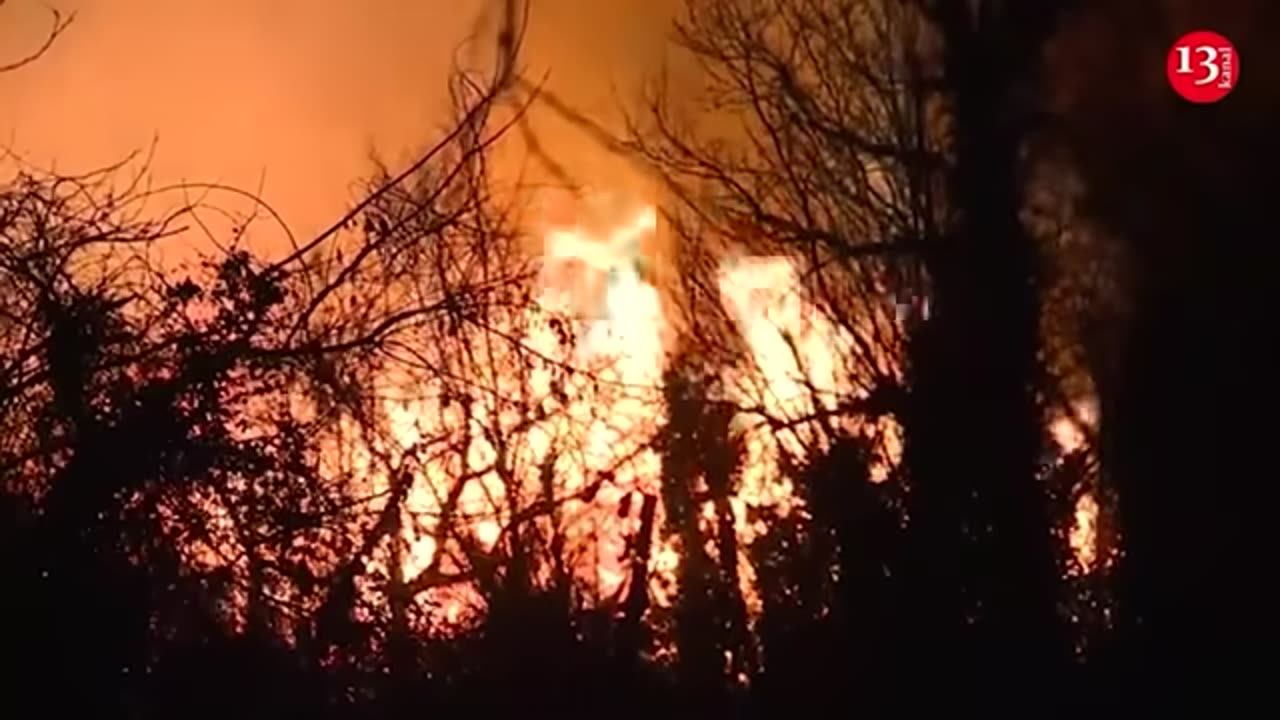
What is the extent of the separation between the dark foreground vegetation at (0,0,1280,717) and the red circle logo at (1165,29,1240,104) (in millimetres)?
57

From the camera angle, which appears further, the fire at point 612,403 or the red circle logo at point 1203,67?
the fire at point 612,403

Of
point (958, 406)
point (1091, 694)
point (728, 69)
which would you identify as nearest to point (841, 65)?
point (728, 69)

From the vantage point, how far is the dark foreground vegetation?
22.8ft

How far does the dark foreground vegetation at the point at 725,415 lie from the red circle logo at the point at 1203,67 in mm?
57

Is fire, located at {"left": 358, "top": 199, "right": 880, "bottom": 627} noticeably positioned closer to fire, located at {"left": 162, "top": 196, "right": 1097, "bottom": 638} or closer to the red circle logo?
fire, located at {"left": 162, "top": 196, "right": 1097, "bottom": 638}

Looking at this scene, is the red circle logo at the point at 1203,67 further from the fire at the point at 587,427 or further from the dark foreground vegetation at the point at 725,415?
the fire at the point at 587,427

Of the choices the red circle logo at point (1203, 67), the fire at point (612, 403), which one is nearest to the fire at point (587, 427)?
the fire at point (612, 403)

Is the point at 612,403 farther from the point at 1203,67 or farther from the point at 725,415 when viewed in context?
the point at 1203,67

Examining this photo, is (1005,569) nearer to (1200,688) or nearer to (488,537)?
(1200,688)

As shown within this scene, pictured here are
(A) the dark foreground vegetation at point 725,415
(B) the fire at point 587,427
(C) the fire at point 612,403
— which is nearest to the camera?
(A) the dark foreground vegetation at point 725,415

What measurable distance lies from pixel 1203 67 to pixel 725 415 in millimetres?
2461

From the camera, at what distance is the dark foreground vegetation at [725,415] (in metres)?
6.95

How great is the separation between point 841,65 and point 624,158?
106 cm

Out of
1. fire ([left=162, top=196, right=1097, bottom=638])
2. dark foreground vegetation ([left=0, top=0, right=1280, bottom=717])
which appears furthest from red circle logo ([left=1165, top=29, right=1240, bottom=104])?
fire ([left=162, top=196, right=1097, bottom=638])
